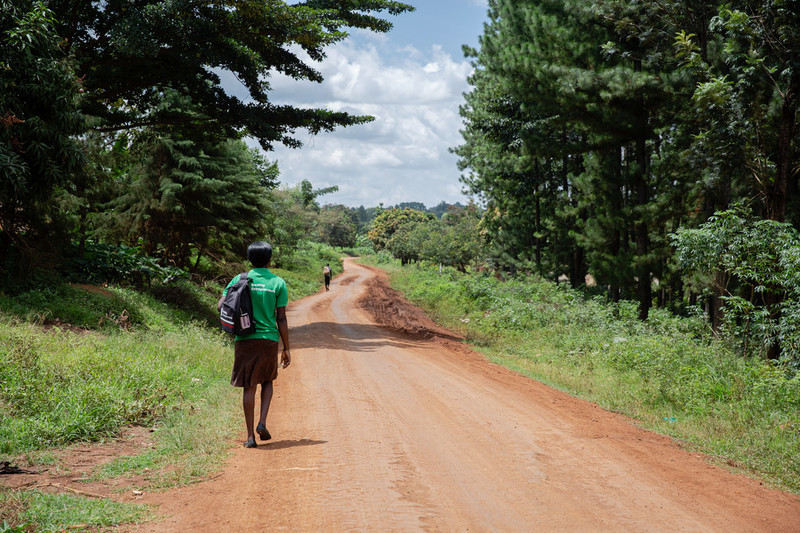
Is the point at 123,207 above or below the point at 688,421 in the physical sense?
above

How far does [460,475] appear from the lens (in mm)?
4750

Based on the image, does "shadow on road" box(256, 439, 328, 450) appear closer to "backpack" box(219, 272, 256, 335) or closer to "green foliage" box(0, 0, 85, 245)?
"backpack" box(219, 272, 256, 335)

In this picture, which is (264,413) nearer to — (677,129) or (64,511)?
(64,511)

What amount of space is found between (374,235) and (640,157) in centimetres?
9052

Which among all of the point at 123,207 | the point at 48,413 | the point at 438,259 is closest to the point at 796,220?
the point at 48,413

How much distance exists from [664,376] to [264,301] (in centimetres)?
739

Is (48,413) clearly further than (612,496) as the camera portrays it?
Yes

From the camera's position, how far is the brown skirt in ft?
18.7

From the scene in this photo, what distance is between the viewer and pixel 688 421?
7.66 m

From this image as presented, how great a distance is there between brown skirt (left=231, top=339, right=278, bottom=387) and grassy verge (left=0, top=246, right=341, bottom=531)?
0.69 m

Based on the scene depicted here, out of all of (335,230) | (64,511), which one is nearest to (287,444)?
(64,511)

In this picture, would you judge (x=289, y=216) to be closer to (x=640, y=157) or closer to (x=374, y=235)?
(x=640, y=157)

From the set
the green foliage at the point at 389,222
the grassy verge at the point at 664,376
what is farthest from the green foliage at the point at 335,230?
the grassy verge at the point at 664,376

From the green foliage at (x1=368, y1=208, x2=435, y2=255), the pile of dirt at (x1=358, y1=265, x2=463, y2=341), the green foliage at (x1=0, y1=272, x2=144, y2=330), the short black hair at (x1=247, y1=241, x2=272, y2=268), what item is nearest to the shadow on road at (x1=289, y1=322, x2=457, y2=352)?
the pile of dirt at (x1=358, y1=265, x2=463, y2=341)
